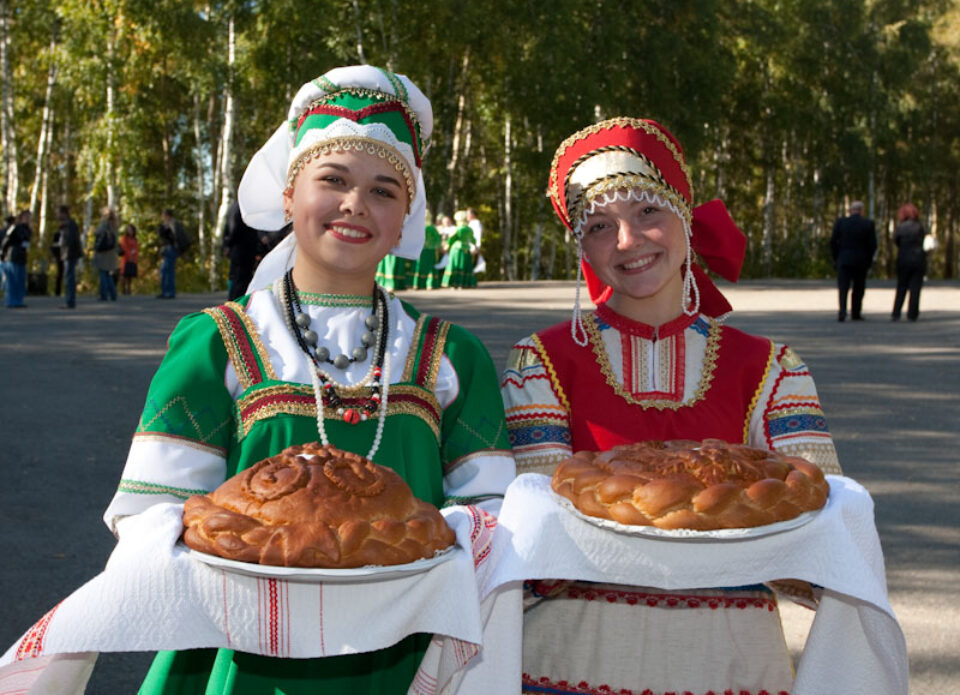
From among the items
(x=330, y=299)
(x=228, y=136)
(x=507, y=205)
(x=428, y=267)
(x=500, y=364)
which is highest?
(x=228, y=136)

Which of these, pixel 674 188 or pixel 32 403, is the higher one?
pixel 674 188

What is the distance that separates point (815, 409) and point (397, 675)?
1.17m

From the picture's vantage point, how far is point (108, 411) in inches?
373

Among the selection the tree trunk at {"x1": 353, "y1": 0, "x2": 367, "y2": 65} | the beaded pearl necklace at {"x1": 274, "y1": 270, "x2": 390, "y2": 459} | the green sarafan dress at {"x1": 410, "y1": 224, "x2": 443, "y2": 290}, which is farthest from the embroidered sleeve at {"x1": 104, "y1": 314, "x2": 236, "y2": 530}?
the tree trunk at {"x1": 353, "y1": 0, "x2": 367, "y2": 65}

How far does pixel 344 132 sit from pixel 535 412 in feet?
2.58

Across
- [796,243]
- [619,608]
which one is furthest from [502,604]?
[796,243]

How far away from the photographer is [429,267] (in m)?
26.7

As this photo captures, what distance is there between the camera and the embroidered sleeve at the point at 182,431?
7.72 feet

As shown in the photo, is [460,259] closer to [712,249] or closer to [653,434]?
[712,249]

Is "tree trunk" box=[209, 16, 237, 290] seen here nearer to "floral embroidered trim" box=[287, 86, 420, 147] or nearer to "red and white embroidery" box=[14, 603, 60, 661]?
"floral embroidered trim" box=[287, 86, 420, 147]

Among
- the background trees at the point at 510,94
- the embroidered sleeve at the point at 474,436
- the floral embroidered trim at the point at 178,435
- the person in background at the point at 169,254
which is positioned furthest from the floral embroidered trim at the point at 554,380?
the background trees at the point at 510,94

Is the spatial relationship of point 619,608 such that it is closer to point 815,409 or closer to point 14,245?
point 815,409

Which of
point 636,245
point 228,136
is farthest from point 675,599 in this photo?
point 228,136

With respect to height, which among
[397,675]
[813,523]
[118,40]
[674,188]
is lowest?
[397,675]
